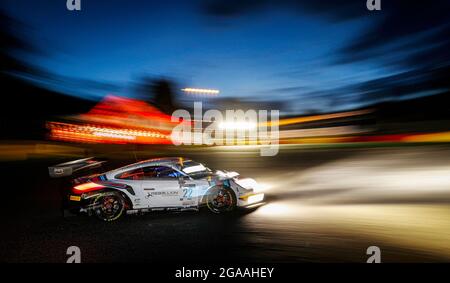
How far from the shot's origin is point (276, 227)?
223 inches

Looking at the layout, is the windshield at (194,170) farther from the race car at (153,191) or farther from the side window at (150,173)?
the side window at (150,173)

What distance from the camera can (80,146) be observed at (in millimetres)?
10742

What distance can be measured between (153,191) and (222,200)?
1.34 meters

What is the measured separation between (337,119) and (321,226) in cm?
936

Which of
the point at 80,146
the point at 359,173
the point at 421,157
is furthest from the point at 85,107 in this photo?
the point at 421,157

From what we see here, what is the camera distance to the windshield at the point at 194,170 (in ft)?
22.1

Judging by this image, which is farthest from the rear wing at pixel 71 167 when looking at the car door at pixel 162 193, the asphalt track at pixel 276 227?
the car door at pixel 162 193

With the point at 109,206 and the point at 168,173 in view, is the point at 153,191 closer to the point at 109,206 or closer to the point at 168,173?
the point at 168,173

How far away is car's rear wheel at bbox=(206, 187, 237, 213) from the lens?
262 inches

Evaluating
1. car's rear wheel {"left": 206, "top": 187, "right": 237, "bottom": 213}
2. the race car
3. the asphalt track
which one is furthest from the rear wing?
car's rear wheel {"left": 206, "top": 187, "right": 237, "bottom": 213}

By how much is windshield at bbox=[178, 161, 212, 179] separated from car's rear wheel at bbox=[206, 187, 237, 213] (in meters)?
0.43

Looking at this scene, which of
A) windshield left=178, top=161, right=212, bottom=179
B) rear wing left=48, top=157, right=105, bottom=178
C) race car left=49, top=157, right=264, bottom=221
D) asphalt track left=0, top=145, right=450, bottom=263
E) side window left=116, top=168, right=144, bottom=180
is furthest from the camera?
rear wing left=48, top=157, right=105, bottom=178

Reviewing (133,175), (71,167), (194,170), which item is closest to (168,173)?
(194,170)

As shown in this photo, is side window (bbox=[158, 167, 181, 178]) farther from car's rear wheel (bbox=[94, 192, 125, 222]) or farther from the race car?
car's rear wheel (bbox=[94, 192, 125, 222])
